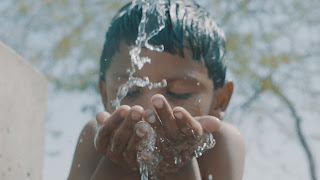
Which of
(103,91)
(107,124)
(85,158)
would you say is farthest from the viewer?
(103,91)

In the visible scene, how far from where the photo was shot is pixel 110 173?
1400mm

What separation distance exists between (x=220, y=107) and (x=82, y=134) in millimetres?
628

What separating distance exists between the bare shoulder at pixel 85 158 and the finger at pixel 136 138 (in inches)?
14.9

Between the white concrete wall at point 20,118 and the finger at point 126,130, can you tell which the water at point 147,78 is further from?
the white concrete wall at point 20,118

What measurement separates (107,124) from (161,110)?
0.63 feet

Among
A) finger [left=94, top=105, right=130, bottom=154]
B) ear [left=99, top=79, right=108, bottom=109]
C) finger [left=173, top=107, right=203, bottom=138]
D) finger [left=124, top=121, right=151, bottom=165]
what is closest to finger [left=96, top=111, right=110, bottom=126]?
finger [left=94, top=105, right=130, bottom=154]

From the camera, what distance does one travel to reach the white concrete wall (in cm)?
156

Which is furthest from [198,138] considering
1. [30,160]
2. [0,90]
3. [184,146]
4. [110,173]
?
[30,160]

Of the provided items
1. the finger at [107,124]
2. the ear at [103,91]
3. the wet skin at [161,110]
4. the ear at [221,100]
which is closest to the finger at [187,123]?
the wet skin at [161,110]

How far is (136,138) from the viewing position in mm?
1168

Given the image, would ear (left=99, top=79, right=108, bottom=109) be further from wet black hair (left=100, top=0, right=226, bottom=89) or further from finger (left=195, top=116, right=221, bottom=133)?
finger (left=195, top=116, right=221, bottom=133)

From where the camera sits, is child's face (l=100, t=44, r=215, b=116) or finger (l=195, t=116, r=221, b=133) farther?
child's face (l=100, t=44, r=215, b=116)

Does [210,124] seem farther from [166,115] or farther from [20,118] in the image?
[20,118]

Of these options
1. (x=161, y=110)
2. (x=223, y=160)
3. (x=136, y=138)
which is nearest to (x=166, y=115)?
(x=161, y=110)
